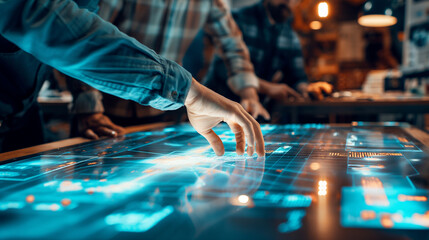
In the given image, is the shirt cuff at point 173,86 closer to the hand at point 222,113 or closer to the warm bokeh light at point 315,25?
the hand at point 222,113

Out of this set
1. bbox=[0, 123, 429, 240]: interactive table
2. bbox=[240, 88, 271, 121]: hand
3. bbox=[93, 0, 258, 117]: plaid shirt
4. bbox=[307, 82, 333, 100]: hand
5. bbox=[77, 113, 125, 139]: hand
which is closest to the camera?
bbox=[0, 123, 429, 240]: interactive table

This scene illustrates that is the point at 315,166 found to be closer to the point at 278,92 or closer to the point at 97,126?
the point at 97,126

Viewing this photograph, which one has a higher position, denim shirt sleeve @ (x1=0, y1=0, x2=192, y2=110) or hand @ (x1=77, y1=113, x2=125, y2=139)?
denim shirt sleeve @ (x1=0, y1=0, x2=192, y2=110)

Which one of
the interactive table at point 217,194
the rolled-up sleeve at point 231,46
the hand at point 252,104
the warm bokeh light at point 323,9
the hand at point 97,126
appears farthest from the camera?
the rolled-up sleeve at point 231,46

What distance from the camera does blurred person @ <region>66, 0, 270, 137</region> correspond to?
6.15 ft

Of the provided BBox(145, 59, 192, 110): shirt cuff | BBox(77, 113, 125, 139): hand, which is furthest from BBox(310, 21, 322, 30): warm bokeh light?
BBox(145, 59, 192, 110): shirt cuff

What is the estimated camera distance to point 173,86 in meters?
0.85

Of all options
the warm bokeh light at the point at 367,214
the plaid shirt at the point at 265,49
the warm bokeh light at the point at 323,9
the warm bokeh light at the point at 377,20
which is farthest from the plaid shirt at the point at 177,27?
the warm bokeh light at the point at 377,20

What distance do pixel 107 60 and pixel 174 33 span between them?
1.38 m

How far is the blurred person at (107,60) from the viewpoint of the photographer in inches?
28.5

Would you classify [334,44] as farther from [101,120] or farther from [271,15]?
[101,120]

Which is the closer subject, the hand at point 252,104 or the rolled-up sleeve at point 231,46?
the hand at point 252,104

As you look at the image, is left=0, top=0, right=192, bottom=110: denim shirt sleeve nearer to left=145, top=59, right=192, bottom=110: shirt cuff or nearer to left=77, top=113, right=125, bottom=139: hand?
left=145, top=59, right=192, bottom=110: shirt cuff

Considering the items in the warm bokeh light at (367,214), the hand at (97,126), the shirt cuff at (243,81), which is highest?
the shirt cuff at (243,81)
